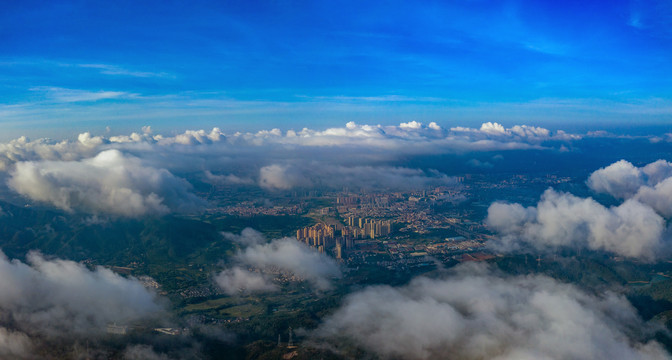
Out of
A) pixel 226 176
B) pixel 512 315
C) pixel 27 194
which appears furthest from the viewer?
pixel 226 176

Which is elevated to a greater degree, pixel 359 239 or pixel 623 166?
pixel 623 166

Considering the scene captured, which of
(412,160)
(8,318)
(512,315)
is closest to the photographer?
(8,318)

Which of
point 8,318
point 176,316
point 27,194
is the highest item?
point 27,194

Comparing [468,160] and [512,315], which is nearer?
[512,315]

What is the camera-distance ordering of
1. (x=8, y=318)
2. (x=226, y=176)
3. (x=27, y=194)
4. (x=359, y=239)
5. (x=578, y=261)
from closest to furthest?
1. (x=8, y=318)
2. (x=578, y=261)
3. (x=359, y=239)
4. (x=27, y=194)
5. (x=226, y=176)

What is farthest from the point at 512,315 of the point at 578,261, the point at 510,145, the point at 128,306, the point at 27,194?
the point at 510,145

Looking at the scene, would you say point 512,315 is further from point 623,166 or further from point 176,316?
point 623,166

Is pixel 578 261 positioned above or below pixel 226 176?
below

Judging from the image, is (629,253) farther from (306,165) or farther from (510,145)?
(510,145)

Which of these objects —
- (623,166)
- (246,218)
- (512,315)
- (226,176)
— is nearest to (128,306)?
(512,315)
